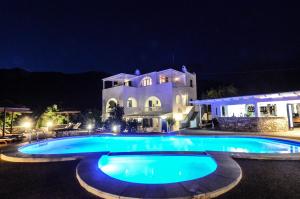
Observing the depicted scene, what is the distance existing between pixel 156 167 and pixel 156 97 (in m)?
19.1

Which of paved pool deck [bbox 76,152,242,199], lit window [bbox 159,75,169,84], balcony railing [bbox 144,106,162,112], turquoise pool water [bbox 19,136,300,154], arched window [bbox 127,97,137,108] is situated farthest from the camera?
arched window [bbox 127,97,137,108]

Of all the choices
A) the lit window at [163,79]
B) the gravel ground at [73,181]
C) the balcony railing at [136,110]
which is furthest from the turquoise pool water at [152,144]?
the lit window at [163,79]

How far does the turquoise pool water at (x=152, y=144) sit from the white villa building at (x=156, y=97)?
7.20m

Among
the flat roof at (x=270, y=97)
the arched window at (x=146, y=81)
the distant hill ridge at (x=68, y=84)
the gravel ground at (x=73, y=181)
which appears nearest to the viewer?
the gravel ground at (x=73, y=181)

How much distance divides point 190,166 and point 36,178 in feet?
19.2

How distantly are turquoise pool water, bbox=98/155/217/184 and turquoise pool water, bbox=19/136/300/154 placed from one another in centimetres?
385

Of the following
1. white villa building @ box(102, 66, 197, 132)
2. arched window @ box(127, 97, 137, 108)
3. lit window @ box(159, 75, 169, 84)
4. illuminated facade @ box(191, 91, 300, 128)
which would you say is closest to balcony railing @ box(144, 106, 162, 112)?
white villa building @ box(102, 66, 197, 132)

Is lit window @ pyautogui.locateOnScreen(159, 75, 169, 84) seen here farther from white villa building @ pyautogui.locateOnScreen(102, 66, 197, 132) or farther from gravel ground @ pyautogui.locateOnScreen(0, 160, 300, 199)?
gravel ground @ pyautogui.locateOnScreen(0, 160, 300, 199)

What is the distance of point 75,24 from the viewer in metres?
28.2

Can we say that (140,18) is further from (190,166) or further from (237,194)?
(237,194)

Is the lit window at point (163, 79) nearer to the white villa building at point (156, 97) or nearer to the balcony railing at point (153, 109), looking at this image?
the white villa building at point (156, 97)

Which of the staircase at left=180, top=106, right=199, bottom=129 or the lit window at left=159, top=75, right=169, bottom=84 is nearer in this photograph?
the staircase at left=180, top=106, right=199, bottom=129

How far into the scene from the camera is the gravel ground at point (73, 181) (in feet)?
16.0

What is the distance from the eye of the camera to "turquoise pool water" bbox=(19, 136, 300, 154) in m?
13.4
